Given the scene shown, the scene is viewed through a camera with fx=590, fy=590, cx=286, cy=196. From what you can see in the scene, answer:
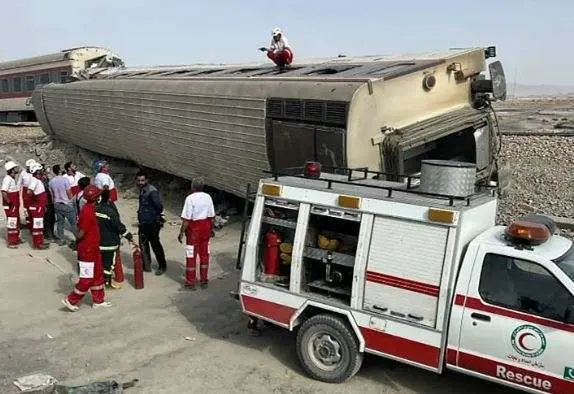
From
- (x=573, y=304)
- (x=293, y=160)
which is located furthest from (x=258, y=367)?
(x=293, y=160)

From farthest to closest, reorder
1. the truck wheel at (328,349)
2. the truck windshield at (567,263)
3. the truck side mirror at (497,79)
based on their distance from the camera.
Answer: the truck side mirror at (497,79), the truck wheel at (328,349), the truck windshield at (567,263)

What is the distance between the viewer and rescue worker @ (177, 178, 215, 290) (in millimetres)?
8047

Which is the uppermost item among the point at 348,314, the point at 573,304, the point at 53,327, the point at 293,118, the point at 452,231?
A: the point at 293,118

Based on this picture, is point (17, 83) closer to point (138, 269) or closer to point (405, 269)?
point (138, 269)

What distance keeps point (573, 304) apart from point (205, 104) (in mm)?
8401

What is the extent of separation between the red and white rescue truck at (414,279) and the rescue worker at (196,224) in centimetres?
229

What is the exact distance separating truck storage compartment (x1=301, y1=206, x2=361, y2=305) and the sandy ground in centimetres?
88

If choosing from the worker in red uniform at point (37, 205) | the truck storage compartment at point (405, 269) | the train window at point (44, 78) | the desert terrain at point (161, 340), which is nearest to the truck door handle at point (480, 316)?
the truck storage compartment at point (405, 269)

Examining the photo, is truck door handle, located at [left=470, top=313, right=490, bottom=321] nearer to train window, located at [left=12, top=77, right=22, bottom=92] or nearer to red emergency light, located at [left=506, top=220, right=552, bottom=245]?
red emergency light, located at [left=506, top=220, right=552, bottom=245]

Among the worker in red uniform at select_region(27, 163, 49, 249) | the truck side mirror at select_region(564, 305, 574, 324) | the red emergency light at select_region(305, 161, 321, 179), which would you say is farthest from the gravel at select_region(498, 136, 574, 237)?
the worker in red uniform at select_region(27, 163, 49, 249)

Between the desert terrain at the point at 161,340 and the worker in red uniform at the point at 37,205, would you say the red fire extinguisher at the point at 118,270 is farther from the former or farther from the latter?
the worker in red uniform at the point at 37,205

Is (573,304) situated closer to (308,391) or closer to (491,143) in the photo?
(308,391)

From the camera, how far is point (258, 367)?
19.4 ft

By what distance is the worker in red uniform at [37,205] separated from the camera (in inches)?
410
